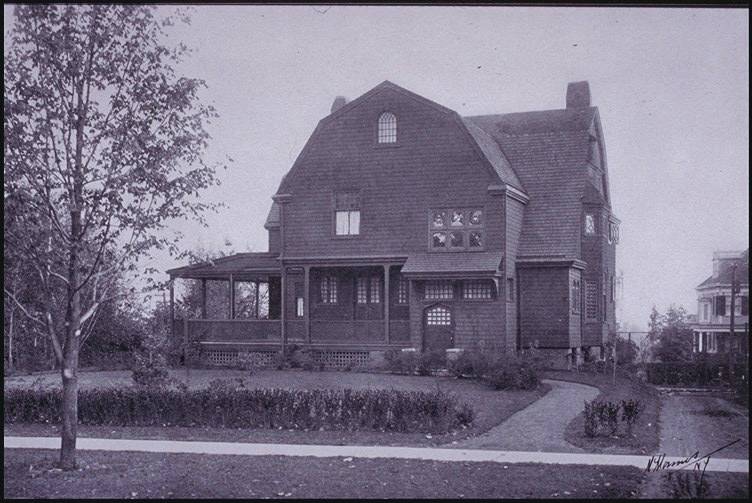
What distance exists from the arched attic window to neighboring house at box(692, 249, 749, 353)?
42.4 feet

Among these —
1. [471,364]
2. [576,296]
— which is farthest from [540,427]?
[576,296]

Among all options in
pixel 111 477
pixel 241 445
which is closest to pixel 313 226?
pixel 241 445

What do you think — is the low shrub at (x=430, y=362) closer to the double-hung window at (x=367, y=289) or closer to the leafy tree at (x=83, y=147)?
the double-hung window at (x=367, y=289)

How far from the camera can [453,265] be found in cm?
3012

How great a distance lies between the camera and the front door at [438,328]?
101 feet

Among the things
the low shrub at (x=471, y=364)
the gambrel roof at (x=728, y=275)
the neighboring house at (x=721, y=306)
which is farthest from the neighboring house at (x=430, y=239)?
the gambrel roof at (x=728, y=275)

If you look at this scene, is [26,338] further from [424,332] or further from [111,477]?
[111,477]

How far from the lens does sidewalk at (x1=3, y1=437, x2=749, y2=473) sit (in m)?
13.9

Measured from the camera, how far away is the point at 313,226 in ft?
107

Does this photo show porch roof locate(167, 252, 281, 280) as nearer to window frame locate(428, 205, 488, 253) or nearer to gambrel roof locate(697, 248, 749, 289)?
window frame locate(428, 205, 488, 253)

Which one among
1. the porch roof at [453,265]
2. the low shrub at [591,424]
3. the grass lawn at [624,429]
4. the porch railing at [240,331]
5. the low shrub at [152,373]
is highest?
the porch roof at [453,265]

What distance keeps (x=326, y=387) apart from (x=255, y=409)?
3777mm

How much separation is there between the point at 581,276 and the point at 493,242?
16.2 ft

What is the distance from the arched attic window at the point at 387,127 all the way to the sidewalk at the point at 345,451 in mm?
18057
